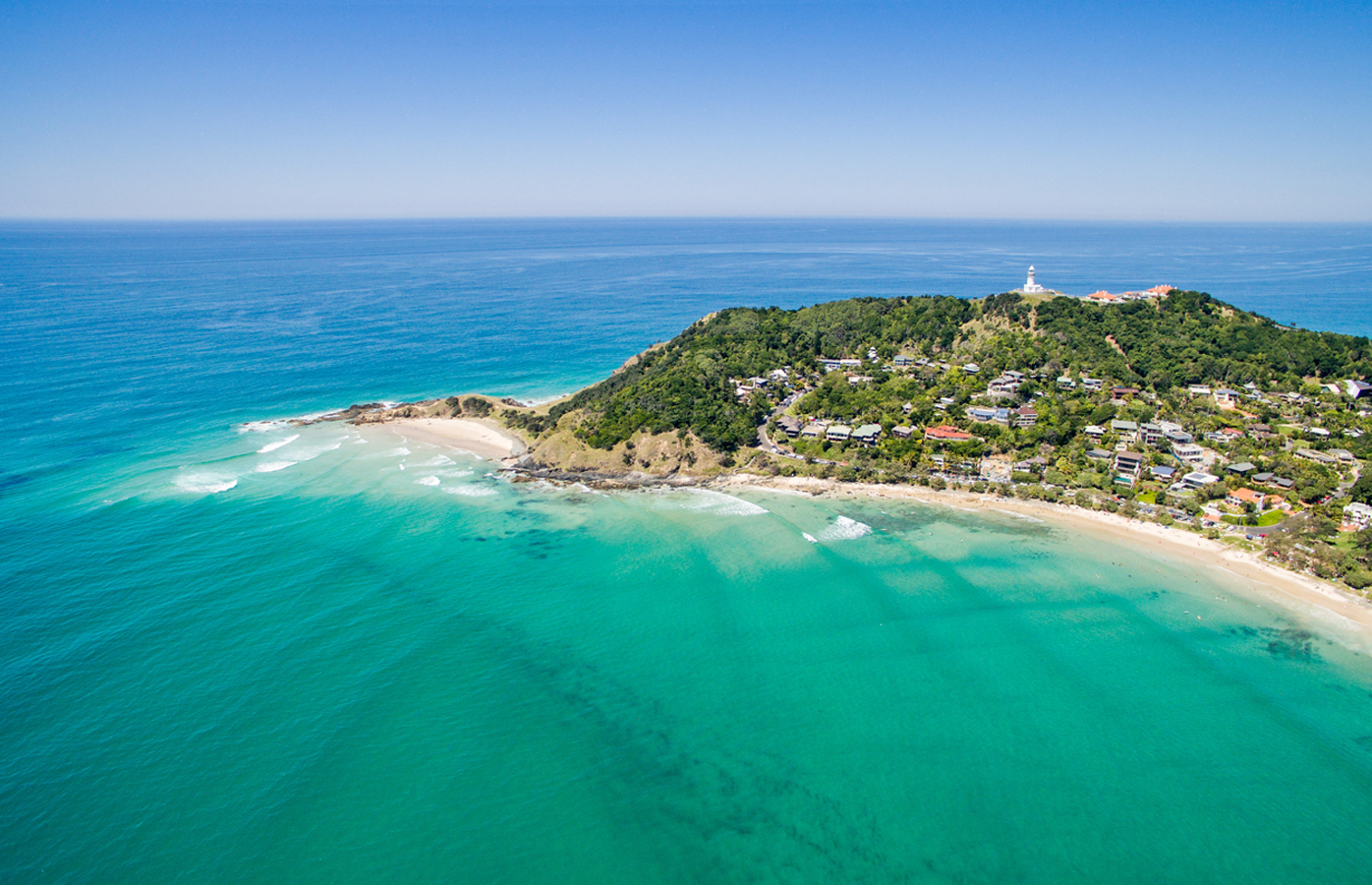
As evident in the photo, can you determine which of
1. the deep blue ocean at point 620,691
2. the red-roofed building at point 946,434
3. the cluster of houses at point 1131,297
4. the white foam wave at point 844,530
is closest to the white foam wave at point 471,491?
the deep blue ocean at point 620,691

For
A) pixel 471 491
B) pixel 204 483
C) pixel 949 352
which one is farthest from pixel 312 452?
pixel 949 352

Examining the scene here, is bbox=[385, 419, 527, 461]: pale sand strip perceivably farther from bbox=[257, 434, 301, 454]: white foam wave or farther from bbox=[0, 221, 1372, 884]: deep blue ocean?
bbox=[257, 434, 301, 454]: white foam wave

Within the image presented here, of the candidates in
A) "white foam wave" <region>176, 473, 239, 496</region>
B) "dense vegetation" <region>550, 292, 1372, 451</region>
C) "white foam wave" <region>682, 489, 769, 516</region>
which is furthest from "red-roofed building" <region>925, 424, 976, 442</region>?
"white foam wave" <region>176, 473, 239, 496</region>

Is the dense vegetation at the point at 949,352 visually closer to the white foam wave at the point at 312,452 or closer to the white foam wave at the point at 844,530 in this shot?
the white foam wave at the point at 844,530

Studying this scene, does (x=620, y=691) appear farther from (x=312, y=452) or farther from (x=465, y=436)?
(x=312, y=452)

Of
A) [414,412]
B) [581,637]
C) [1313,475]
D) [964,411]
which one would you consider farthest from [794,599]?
[414,412]
